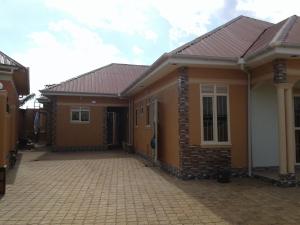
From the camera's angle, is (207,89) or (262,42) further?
(262,42)

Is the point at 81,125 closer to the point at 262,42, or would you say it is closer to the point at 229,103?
the point at 229,103

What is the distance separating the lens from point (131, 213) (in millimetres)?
5773

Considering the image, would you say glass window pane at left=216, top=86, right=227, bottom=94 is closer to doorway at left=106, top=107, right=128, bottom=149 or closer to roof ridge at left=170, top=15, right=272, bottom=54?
roof ridge at left=170, top=15, right=272, bottom=54

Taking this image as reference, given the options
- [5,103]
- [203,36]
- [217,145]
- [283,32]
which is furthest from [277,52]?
[5,103]

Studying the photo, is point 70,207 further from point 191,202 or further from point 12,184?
point 12,184

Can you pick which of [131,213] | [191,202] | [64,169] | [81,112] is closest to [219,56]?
[191,202]

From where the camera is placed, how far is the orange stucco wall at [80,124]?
722 inches

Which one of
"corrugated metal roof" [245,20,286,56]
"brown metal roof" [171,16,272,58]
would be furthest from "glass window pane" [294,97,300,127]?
"brown metal roof" [171,16,272,58]

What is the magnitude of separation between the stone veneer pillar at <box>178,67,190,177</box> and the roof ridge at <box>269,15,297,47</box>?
2516 millimetres

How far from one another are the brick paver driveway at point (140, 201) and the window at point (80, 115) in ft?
29.4

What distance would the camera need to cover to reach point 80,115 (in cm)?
1869

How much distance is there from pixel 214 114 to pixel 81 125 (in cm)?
1095

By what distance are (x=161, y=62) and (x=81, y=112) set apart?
10520 mm

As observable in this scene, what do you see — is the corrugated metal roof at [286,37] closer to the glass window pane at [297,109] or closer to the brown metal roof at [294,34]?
the brown metal roof at [294,34]
